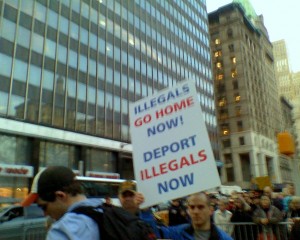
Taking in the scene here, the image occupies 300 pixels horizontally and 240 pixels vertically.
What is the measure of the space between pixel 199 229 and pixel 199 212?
189 millimetres

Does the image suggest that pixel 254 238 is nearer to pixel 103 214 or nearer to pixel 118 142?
pixel 103 214

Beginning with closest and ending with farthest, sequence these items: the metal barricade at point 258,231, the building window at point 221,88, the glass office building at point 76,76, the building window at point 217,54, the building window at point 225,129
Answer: the metal barricade at point 258,231, the glass office building at point 76,76, the building window at point 225,129, the building window at point 221,88, the building window at point 217,54

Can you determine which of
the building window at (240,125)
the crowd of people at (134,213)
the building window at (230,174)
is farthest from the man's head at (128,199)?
the building window at (240,125)

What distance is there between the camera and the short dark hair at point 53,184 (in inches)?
83.0

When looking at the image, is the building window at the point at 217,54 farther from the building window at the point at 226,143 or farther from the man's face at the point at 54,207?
the man's face at the point at 54,207

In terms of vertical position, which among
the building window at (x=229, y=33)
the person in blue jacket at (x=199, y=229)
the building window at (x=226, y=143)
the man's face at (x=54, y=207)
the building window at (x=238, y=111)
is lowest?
the person in blue jacket at (x=199, y=229)

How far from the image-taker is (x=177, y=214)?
1048cm

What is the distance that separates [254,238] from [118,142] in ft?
97.2

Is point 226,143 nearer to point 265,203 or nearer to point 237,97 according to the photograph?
point 237,97

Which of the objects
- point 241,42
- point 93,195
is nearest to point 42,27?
point 93,195

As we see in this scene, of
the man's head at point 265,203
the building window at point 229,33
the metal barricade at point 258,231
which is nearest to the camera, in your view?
the metal barricade at point 258,231

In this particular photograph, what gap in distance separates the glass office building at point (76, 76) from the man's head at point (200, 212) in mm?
24030

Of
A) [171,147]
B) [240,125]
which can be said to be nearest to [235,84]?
[240,125]

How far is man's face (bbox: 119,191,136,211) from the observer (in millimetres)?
3842
